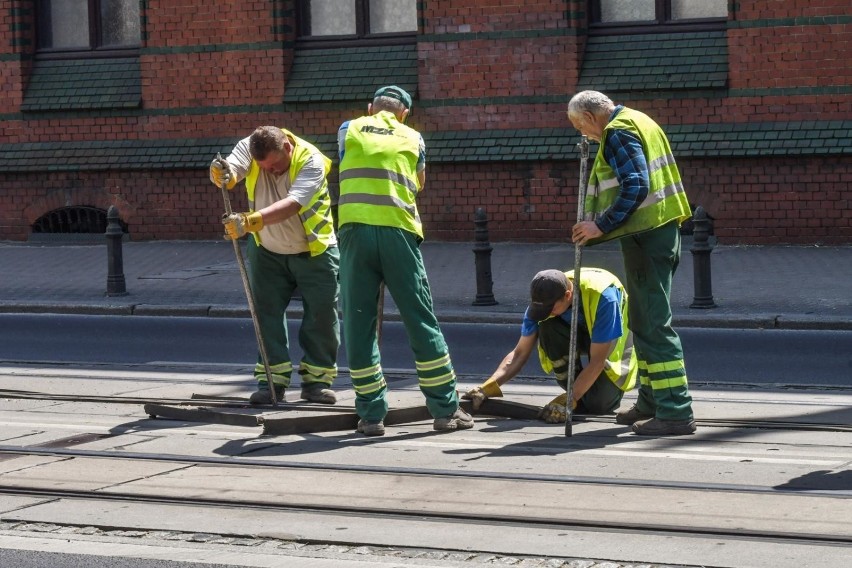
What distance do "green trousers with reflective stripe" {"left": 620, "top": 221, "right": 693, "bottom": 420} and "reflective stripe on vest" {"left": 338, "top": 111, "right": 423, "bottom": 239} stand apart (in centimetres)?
115

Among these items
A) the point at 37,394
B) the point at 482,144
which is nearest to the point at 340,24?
the point at 482,144

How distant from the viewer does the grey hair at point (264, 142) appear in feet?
29.8

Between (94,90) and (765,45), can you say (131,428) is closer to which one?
(765,45)

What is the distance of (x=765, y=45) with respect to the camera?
18.1 m

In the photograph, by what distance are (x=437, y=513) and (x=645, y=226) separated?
85.2 inches

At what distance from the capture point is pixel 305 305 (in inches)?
379

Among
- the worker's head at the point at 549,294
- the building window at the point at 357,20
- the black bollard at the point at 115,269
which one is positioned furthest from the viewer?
the building window at the point at 357,20

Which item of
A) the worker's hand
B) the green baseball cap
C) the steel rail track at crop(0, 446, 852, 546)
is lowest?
the steel rail track at crop(0, 446, 852, 546)

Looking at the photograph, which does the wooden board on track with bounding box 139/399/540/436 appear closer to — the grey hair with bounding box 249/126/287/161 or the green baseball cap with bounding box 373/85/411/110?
the grey hair with bounding box 249/126/287/161

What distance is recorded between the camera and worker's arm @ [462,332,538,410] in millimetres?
9062

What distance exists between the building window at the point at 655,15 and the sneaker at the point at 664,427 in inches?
435

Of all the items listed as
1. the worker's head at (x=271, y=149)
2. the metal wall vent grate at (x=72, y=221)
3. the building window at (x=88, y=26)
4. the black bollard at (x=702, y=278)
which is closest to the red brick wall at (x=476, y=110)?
the metal wall vent grate at (x=72, y=221)

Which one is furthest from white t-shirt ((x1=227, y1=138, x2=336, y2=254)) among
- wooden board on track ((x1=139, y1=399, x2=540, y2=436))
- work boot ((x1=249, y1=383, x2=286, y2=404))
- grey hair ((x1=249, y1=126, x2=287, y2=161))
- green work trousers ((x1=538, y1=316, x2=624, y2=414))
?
green work trousers ((x1=538, y1=316, x2=624, y2=414))

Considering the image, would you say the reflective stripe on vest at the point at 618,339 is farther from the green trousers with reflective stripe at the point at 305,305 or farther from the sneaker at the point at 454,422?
the green trousers with reflective stripe at the point at 305,305
